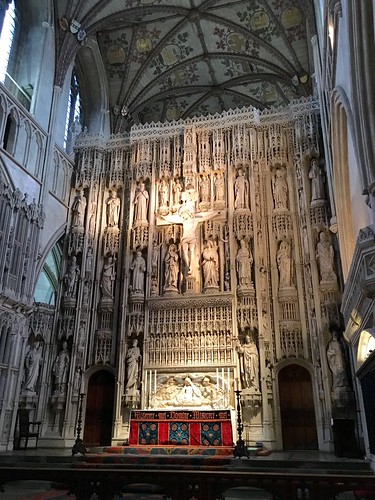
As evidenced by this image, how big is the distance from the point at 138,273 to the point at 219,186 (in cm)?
450

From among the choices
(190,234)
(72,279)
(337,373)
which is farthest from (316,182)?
(72,279)

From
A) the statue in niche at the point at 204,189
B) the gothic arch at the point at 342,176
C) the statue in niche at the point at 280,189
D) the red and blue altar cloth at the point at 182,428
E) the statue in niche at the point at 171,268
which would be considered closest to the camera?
the gothic arch at the point at 342,176

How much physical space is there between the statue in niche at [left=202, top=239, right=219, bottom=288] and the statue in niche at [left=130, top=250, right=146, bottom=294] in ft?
7.52

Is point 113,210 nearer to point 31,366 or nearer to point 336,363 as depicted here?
point 31,366

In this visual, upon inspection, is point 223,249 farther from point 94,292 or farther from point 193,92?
point 193,92

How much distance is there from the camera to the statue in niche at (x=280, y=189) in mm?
16547

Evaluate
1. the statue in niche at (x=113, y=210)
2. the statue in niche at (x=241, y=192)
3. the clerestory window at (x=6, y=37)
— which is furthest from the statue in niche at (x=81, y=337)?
the clerestory window at (x=6, y=37)

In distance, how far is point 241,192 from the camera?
16.9 meters

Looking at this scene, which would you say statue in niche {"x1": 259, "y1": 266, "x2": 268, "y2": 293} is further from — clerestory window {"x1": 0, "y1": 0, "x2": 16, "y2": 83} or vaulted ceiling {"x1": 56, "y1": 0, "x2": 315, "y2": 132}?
clerestory window {"x1": 0, "y1": 0, "x2": 16, "y2": 83}

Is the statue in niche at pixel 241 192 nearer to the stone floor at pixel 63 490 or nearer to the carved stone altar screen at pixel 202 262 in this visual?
the carved stone altar screen at pixel 202 262

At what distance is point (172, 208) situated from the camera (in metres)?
17.6

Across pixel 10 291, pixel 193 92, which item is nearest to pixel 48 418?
pixel 10 291

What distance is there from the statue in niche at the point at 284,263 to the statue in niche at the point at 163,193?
15.7 feet

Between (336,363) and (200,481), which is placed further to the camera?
(336,363)
